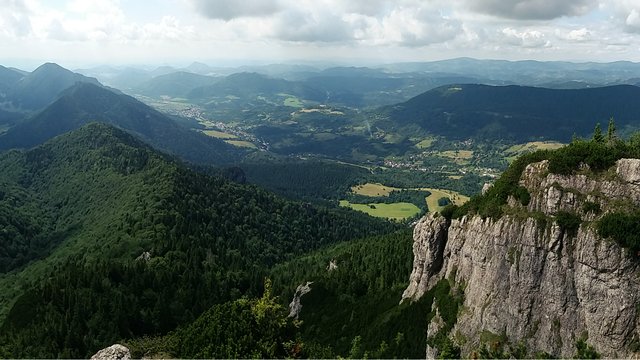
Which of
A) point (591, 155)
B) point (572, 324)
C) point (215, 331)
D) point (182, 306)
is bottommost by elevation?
point (182, 306)

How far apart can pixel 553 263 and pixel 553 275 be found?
217cm

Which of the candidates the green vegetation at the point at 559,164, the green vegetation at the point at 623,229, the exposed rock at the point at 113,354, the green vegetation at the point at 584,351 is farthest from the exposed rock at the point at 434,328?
the exposed rock at the point at 113,354

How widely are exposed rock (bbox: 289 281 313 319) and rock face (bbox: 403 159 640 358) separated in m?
79.1

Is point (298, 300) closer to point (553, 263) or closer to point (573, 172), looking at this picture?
point (553, 263)

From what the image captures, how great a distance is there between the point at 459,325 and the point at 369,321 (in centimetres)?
4108

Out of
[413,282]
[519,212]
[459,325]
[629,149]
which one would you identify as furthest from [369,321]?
[629,149]

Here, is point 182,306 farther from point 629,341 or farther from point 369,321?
point 629,341

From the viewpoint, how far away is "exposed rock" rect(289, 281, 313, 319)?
17188cm

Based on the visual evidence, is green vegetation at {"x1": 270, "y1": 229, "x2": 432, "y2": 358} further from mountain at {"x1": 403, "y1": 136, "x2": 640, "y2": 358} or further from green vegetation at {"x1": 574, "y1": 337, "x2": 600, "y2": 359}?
green vegetation at {"x1": 574, "y1": 337, "x2": 600, "y2": 359}

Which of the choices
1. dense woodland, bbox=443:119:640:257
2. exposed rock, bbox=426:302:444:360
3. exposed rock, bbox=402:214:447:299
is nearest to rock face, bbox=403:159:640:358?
dense woodland, bbox=443:119:640:257

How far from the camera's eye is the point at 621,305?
8062 centimetres

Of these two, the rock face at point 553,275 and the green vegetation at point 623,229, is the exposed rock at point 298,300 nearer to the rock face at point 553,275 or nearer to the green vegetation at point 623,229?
the rock face at point 553,275

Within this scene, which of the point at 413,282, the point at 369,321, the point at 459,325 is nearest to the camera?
the point at 459,325

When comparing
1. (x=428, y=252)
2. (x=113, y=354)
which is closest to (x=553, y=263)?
(x=428, y=252)
